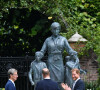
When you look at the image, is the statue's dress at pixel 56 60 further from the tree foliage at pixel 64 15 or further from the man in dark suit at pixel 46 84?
the tree foliage at pixel 64 15

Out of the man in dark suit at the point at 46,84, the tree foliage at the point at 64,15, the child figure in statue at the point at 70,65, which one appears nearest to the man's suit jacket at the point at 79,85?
the man in dark suit at the point at 46,84

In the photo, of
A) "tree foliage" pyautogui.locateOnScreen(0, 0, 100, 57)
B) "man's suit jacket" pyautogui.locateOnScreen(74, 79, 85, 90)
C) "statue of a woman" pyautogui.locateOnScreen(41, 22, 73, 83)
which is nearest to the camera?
"man's suit jacket" pyautogui.locateOnScreen(74, 79, 85, 90)

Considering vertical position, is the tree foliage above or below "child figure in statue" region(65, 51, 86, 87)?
above

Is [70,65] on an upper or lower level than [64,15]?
lower

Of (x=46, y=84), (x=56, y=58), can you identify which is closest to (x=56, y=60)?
(x=56, y=58)

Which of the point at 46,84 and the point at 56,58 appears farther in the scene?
the point at 56,58

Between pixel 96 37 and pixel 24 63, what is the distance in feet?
9.96

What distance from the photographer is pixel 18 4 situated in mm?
16625

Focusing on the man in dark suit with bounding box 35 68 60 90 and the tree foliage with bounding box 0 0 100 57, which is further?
the tree foliage with bounding box 0 0 100 57

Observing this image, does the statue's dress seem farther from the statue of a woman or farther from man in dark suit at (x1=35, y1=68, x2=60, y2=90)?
man in dark suit at (x1=35, y1=68, x2=60, y2=90)

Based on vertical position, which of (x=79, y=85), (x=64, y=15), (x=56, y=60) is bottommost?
(x=79, y=85)

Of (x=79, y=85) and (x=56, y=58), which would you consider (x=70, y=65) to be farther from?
(x=79, y=85)

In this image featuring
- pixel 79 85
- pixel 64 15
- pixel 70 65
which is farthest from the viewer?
pixel 64 15

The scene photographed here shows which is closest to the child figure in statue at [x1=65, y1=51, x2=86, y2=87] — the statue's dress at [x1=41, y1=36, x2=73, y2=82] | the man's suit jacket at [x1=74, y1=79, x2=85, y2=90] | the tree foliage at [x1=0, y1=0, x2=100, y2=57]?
the statue's dress at [x1=41, y1=36, x2=73, y2=82]
